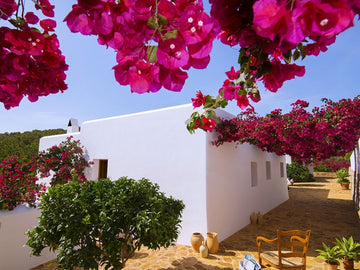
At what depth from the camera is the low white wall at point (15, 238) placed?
4.11 metres

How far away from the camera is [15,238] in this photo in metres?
4.27

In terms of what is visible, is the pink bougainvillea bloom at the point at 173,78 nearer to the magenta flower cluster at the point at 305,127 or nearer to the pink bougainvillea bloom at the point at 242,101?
the pink bougainvillea bloom at the point at 242,101

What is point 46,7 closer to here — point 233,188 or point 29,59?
point 29,59

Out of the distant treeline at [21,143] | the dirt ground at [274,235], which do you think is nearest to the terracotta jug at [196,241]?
the dirt ground at [274,235]

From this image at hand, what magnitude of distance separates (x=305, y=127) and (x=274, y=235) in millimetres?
3519

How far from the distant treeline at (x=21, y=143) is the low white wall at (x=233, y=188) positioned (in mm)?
14046

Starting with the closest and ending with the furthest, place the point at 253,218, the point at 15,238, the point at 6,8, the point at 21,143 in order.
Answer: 1. the point at 6,8
2. the point at 15,238
3. the point at 253,218
4. the point at 21,143

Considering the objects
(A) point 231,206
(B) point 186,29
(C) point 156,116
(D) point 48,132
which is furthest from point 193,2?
(D) point 48,132

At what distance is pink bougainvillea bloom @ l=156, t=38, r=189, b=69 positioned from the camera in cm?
52

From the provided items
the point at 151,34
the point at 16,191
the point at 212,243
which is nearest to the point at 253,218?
the point at 212,243

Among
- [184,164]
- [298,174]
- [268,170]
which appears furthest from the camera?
[298,174]

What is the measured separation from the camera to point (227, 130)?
6211mm

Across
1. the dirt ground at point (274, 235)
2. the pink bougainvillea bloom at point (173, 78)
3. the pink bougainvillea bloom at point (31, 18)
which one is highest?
the pink bougainvillea bloom at point (31, 18)

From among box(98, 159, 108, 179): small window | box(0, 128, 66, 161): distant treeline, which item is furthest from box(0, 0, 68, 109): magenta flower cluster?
box(0, 128, 66, 161): distant treeline
